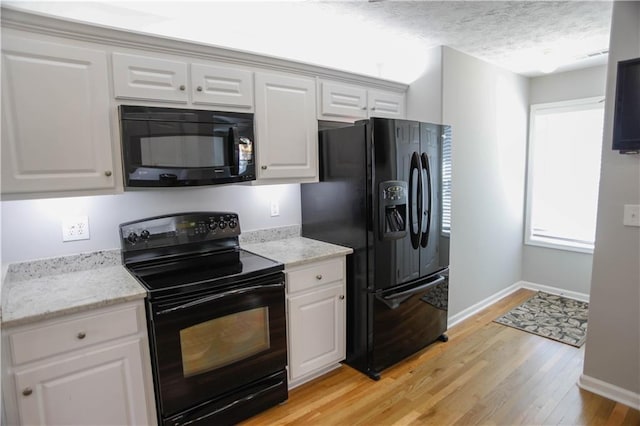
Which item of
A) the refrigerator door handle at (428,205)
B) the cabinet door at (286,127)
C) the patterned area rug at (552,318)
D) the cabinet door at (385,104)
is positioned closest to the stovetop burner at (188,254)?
the cabinet door at (286,127)

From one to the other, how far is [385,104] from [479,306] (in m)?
2.19

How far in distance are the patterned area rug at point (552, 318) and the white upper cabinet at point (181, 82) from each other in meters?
3.01

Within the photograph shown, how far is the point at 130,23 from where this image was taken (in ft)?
7.09

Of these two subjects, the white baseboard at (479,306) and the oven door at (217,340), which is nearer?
the oven door at (217,340)

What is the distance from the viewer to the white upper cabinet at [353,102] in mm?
2611

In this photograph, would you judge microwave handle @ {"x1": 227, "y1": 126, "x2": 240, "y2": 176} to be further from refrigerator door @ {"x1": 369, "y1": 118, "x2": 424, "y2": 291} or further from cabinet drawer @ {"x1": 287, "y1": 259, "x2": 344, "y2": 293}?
refrigerator door @ {"x1": 369, "y1": 118, "x2": 424, "y2": 291}

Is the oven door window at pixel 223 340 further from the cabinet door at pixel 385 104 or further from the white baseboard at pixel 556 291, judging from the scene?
the white baseboard at pixel 556 291

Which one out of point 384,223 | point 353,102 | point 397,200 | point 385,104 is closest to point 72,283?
point 384,223

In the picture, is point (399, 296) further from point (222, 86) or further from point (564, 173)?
point (564, 173)

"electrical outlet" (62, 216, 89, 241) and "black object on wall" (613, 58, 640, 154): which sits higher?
"black object on wall" (613, 58, 640, 154)

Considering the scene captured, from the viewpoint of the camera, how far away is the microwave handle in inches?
85.1

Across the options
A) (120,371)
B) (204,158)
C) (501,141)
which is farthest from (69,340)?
(501,141)

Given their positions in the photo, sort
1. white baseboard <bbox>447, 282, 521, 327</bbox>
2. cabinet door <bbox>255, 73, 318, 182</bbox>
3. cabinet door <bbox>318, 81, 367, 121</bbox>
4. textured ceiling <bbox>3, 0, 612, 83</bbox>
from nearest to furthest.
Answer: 1. textured ceiling <bbox>3, 0, 612, 83</bbox>
2. cabinet door <bbox>255, 73, 318, 182</bbox>
3. cabinet door <bbox>318, 81, 367, 121</bbox>
4. white baseboard <bbox>447, 282, 521, 327</bbox>

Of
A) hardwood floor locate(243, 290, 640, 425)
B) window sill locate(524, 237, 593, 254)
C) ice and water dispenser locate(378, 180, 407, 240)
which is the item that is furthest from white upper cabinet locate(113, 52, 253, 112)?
window sill locate(524, 237, 593, 254)
